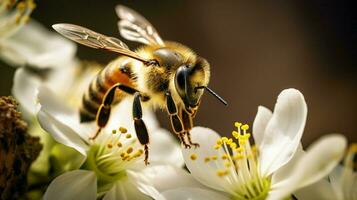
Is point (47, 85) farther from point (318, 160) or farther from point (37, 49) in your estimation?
point (318, 160)

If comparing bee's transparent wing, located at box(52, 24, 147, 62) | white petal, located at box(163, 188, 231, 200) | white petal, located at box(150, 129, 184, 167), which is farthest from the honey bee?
white petal, located at box(150, 129, 184, 167)

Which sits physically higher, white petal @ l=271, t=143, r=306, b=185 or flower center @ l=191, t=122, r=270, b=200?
white petal @ l=271, t=143, r=306, b=185

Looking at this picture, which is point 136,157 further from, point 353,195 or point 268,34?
point 268,34

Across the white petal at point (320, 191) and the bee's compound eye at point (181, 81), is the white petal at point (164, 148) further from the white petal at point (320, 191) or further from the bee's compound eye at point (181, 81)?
the white petal at point (320, 191)

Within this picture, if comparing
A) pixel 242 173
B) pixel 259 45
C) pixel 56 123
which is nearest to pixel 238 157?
pixel 242 173

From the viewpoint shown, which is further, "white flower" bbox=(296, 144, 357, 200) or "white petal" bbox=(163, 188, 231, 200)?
"white petal" bbox=(163, 188, 231, 200)

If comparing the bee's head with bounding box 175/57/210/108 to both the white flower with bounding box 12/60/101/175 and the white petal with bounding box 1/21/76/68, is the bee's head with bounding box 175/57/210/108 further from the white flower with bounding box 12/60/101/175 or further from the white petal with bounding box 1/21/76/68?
the white petal with bounding box 1/21/76/68

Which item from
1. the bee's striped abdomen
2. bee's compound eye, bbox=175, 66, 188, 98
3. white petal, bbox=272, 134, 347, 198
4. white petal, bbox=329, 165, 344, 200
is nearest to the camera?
white petal, bbox=272, 134, 347, 198

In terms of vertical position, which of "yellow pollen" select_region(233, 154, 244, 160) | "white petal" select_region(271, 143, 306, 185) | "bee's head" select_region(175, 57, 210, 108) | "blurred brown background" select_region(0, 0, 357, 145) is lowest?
"blurred brown background" select_region(0, 0, 357, 145)
